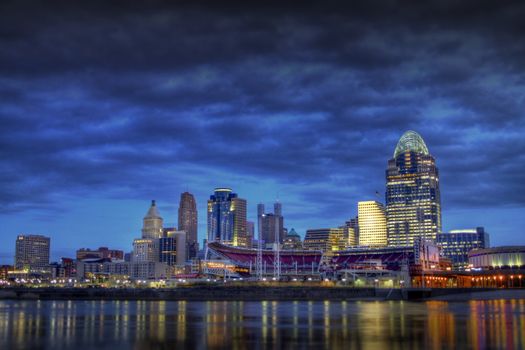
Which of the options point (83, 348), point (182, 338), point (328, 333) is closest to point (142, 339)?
point (182, 338)

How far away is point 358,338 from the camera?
5731 centimetres

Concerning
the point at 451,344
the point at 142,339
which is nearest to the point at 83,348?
the point at 142,339

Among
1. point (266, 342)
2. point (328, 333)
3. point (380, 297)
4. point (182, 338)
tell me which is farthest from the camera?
point (380, 297)

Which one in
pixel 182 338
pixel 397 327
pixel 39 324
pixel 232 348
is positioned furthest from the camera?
pixel 39 324

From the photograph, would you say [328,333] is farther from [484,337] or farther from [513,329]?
[513,329]

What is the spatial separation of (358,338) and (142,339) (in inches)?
795

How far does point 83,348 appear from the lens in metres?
51.0

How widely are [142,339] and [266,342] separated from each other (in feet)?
39.7

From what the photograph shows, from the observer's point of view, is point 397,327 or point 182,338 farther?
point 397,327

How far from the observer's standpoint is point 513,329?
213 feet

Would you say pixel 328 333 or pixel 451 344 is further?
pixel 328 333

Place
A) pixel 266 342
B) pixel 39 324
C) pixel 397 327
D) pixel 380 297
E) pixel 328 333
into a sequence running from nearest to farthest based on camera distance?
pixel 266 342, pixel 328 333, pixel 397 327, pixel 39 324, pixel 380 297

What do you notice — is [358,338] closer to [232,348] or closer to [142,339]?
[232,348]

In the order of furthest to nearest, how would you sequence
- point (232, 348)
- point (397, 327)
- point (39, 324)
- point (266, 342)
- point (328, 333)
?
point (39, 324), point (397, 327), point (328, 333), point (266, 342), point (232, 348)
